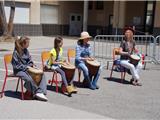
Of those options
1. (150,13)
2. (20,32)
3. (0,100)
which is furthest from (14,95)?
(150,13)

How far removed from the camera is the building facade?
32250mm

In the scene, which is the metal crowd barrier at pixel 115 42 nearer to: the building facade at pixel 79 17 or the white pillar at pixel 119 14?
the building facade at pixel 79 17

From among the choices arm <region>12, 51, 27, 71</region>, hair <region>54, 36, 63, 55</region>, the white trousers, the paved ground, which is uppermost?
hair <region>54, 36, 63, 55</region>

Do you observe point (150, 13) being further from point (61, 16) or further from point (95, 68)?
point (95, 68)

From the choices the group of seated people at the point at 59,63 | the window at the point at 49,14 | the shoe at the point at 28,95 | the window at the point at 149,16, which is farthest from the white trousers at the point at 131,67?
the window at the point at 49,14

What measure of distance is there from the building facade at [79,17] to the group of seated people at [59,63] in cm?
2041

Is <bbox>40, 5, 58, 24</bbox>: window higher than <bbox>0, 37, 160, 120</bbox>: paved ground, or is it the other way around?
<bbox>40, 5, 58, 24</bbox>: window

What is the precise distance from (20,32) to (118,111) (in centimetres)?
2560

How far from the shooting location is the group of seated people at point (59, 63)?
796 cm

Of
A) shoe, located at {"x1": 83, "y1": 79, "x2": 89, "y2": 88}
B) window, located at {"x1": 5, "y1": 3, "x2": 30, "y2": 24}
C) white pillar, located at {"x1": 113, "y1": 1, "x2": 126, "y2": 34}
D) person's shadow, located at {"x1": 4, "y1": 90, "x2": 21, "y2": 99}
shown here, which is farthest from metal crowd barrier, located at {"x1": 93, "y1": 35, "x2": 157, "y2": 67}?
window, located at {"x1": 5, "y1": 3, "x2": 30, "y2": 24}

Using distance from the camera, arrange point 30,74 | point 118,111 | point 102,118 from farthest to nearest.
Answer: point 30,74 < point 118,111 < point 102,118

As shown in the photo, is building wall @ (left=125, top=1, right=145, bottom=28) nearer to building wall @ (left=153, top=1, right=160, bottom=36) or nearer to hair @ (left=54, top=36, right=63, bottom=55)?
building wall @ (left=153, top=1, right=160, bottom=36)

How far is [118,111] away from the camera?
7.29 m

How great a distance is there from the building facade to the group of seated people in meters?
20.4
